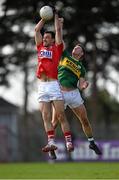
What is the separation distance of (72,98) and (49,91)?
74cm

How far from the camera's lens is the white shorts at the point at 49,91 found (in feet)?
54.1

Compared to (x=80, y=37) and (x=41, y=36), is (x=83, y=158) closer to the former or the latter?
(x=80, y=37)

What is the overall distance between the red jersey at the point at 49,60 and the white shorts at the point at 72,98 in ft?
2.41

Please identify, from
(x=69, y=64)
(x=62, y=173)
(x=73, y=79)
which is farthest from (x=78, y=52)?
(x=62, y=173)

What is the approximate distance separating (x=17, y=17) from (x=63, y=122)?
95.3ft

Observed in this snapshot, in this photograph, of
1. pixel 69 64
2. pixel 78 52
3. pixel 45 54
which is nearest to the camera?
pixel 45 54

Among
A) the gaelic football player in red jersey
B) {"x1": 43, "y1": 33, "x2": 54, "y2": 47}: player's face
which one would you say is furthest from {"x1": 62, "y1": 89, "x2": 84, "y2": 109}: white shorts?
{"x1": 43, "y1": 33, "x2": 54, "y2": 47}: player's face

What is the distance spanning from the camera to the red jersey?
16422mm

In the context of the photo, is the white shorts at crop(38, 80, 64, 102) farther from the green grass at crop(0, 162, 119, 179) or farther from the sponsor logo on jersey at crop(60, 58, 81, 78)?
the green grass at crop(0, 162, 119, 179)

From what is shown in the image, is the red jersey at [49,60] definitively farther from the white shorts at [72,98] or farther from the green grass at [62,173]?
the green grass at [62,173]

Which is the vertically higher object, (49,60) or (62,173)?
(49,60)

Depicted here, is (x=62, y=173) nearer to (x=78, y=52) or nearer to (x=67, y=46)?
(x=78, y=52)

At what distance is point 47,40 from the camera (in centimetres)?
1655

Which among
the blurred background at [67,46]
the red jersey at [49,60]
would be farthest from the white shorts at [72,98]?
the blurred background at [67,46]
